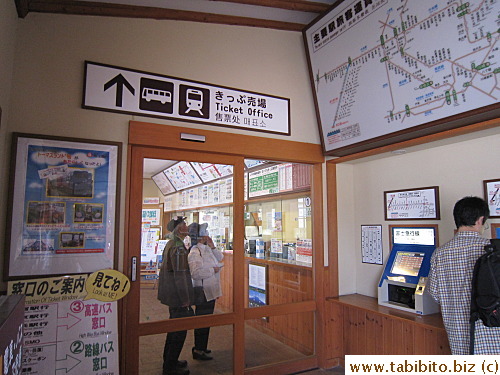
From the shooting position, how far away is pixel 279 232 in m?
3.70

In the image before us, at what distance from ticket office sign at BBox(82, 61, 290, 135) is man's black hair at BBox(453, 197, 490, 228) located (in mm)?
1755

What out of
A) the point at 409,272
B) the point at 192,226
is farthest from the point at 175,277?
the point at 409,272

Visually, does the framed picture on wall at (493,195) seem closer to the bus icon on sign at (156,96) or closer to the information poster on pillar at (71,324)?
the bus icon on sign at (156,96)

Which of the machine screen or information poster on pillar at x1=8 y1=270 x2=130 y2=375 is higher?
the machine screen

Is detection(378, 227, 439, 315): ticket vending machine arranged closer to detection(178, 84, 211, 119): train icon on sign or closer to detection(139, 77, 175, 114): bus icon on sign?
detection(178, 84, 211, 119): train icon on sign

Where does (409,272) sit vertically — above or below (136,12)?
below

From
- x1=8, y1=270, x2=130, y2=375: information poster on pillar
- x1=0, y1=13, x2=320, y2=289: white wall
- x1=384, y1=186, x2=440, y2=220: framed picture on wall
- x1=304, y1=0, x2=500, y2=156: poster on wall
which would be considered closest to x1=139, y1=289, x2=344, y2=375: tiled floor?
x1=8, y1=270, x2=130, y2=375: information poster on pillar

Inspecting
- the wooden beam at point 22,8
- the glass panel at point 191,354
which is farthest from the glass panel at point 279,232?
the wooden beam at point 22,8

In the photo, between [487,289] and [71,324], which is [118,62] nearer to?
[71,324]

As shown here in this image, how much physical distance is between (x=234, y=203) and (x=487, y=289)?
6.75 feet

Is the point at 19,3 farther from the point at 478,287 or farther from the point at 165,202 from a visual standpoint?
the point at 478,287

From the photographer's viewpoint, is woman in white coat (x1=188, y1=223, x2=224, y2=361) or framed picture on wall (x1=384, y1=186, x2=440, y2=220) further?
framed picture on wall (x1=384, y1=186, x2=440, y2=220)

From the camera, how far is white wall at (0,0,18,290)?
7.33ft

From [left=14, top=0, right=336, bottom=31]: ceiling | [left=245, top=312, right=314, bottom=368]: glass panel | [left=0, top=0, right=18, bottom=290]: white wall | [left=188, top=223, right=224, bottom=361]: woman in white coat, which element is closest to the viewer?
[left=0, top=0, right=18, bottom=290]: white wall
